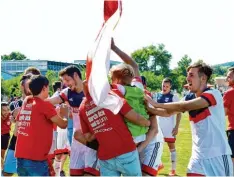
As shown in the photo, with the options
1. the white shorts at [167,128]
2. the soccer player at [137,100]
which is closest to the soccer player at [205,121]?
the soccer player at [137,100]

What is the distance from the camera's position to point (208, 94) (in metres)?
5.25

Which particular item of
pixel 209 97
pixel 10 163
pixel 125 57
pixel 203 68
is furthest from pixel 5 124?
pixel 209 97

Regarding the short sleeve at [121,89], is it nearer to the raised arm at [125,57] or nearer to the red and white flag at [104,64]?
the red and white flag at [104,64]

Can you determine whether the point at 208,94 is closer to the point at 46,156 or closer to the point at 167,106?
the point at 167,106

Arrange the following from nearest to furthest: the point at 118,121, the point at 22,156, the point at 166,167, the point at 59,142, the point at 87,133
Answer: the point at 118,121, the point at 87,133, the point at 22,156, the point at 59,142, the point at 166,167

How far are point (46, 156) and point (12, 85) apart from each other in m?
71.9

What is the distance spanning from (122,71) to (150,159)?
1466 mm

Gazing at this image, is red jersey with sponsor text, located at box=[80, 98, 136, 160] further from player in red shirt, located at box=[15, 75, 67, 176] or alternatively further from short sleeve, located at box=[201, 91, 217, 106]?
short sleeve, located at box=[201, 91, 217, 106]

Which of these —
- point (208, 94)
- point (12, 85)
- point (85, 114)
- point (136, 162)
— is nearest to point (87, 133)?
point (85, 114)

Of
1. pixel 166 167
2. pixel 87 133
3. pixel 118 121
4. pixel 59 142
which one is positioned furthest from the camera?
pixel 166 167

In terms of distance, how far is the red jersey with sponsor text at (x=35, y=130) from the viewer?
5.54 m

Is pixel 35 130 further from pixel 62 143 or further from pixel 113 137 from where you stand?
pixel 62 143

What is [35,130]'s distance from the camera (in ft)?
18.2

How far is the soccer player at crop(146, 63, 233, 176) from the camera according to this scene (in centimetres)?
528
